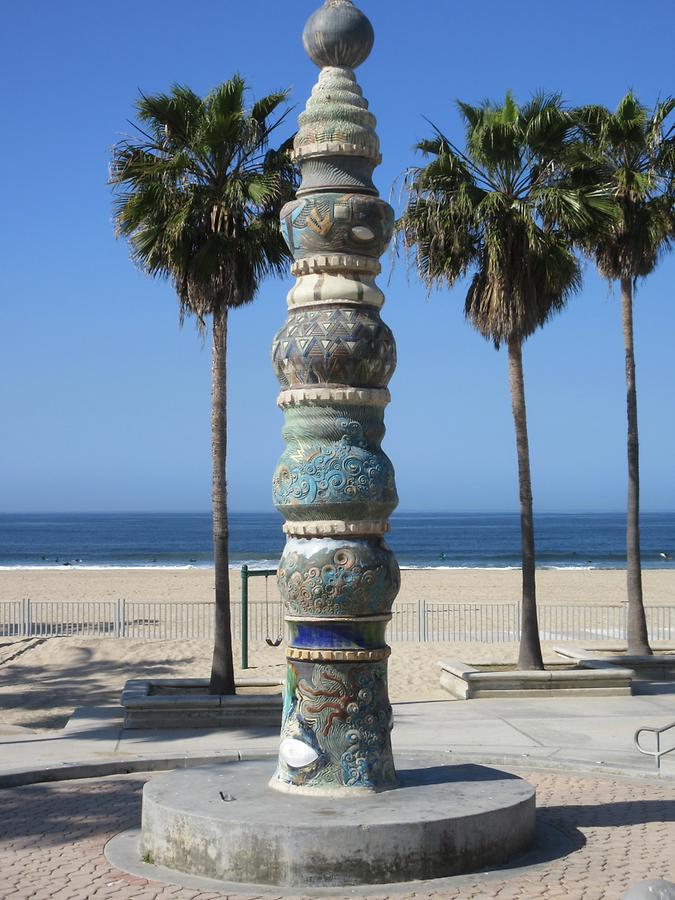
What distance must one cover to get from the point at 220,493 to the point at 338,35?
822 centimetres

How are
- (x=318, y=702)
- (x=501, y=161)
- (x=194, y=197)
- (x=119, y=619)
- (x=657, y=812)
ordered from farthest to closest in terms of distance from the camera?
1. (x=119, y=619)
2. (x=501, y=161)
3. (x=194, y=197)
4. (x=657, y=812)
5. (x=318, y=702)

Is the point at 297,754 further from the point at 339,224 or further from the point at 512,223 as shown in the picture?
the point at 512,223

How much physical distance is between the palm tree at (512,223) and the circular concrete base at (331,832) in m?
9.70

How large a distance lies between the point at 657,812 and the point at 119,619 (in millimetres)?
15281

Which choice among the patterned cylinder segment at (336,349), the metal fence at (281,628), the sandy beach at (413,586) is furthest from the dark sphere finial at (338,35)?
the sandy beach at (413,586)

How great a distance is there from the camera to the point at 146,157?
1631 cm

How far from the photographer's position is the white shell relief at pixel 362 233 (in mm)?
9008

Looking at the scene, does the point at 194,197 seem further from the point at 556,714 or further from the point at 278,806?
the point at 278,806

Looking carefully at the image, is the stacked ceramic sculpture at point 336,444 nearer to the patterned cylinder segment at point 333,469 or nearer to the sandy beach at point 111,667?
the patterned cylinder segment at point 333,469

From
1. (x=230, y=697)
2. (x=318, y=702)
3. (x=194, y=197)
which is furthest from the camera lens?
(x=194, y=197)

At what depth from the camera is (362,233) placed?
9.02 meters

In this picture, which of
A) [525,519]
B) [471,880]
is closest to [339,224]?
[471,880]

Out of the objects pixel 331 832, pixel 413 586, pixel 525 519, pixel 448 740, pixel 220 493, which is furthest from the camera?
pixel 413 586

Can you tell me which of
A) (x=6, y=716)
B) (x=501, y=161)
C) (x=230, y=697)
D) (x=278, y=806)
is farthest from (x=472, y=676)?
(x=278, y=806)
